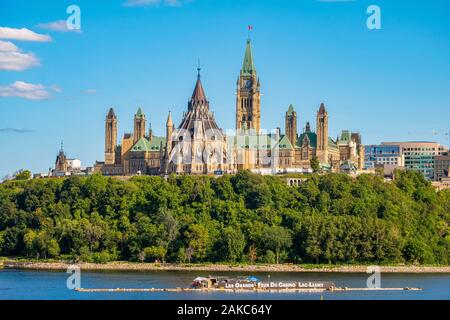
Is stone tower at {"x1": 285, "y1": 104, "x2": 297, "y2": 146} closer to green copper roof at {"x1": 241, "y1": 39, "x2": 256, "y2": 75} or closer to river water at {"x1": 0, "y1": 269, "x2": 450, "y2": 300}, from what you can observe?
green copper roof at {"x1": 241, "y1": 39, "x2": 256, "y2": 75}

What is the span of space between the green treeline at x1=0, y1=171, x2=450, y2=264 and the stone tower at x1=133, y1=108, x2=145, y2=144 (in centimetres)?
2002

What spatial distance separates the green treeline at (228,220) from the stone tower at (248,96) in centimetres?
2151

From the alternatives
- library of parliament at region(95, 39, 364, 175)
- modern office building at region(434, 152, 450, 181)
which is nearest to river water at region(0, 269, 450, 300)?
library of parliament at region(95, 39, 364, 175)

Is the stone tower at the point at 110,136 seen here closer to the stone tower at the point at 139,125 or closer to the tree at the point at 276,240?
the stone tower at the point at 139,125

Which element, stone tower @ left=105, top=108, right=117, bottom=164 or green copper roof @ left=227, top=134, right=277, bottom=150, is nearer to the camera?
green copper roof @ left=227, top=134, right=277, bottom=150

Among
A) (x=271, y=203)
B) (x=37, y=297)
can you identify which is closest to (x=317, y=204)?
(x=271, y=203)

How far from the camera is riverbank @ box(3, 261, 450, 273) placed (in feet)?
338

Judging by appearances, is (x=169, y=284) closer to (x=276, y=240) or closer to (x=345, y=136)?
(x=276, y=240)

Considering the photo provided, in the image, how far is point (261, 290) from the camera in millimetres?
81000

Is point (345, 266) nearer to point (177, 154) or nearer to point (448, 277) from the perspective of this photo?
point (448, 277)

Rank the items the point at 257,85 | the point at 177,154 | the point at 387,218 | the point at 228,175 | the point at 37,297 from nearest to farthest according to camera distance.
A: the point at 37,297 < the point at 387,218 < the point at 228,175 < the point at 177,154 < the point at 257,85

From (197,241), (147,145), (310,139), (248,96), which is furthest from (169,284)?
(248,96)

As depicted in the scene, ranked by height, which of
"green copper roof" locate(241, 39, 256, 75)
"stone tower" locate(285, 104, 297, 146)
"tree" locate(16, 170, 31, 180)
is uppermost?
"green copper roof" locate(241, 39, 256, 75)

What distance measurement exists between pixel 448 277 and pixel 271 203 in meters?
26.4
